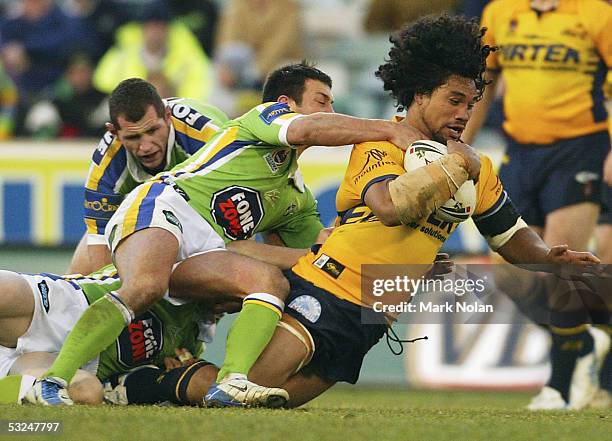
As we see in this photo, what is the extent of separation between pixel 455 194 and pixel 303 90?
1.27 m

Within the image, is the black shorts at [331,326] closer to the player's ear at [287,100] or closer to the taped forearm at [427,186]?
Answer: the taped forearm at [427,186]

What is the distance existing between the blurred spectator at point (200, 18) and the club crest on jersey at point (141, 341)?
6553mm

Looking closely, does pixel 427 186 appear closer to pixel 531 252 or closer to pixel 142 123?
pixel 531 252

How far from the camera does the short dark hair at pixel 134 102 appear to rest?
6535mm

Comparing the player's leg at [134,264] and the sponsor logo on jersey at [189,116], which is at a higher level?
the sponsor logo on jersey at [189,116]

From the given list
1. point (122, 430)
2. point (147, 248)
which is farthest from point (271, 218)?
point (122, 430)

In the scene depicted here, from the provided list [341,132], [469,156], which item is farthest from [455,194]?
[341,132]

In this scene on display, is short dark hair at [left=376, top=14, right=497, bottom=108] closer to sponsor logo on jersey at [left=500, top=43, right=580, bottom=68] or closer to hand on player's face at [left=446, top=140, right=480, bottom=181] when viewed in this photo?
hand on player's face at [left=446, top=140, right=480, bottom=181]

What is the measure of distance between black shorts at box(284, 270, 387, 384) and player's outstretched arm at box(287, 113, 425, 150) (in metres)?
0.65

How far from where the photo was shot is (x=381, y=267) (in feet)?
18.1

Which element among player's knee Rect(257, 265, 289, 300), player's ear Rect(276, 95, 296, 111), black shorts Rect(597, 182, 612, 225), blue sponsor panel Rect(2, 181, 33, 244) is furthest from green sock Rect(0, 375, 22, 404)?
blue sponsor panel Rect(2, 181, 33, 244)

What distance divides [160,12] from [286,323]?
6.96 metres

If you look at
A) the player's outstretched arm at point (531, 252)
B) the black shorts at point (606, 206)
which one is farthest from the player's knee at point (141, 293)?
the black shorts at point (606, 206)

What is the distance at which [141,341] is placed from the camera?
595 cm
